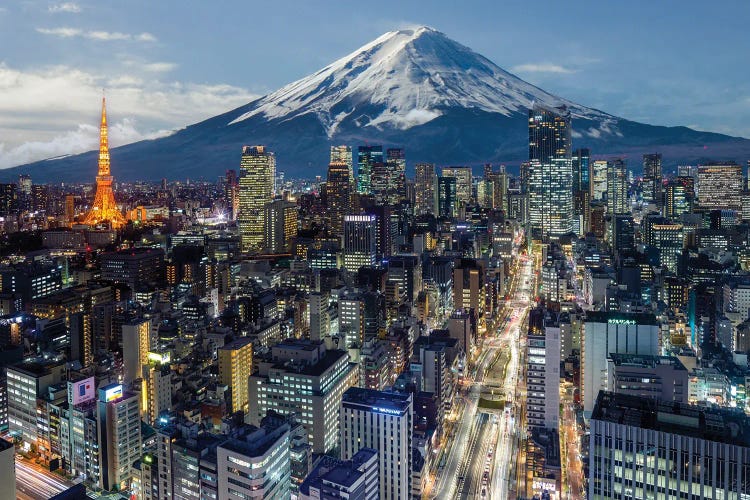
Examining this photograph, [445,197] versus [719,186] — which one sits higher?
[719,186]

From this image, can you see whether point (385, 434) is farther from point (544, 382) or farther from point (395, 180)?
point (395, 180)

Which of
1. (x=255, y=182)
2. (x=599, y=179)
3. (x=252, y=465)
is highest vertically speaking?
(x=599, y=179)

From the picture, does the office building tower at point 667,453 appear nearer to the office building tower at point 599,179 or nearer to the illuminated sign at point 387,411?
the illuminated sign at point 387,411

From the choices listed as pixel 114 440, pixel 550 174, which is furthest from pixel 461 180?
pixel 114 440

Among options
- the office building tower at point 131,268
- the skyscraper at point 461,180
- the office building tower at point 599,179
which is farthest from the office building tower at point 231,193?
the office building tower at point 599,179

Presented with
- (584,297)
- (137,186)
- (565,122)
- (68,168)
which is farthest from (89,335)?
(68,168)

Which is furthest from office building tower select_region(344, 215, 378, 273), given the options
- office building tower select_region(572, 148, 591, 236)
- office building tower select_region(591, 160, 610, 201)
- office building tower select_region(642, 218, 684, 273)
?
office building tower select_region(591, 160, 610, 201)

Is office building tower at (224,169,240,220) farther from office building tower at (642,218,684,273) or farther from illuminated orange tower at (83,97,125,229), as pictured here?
office building tower at (642,218,684,273)
